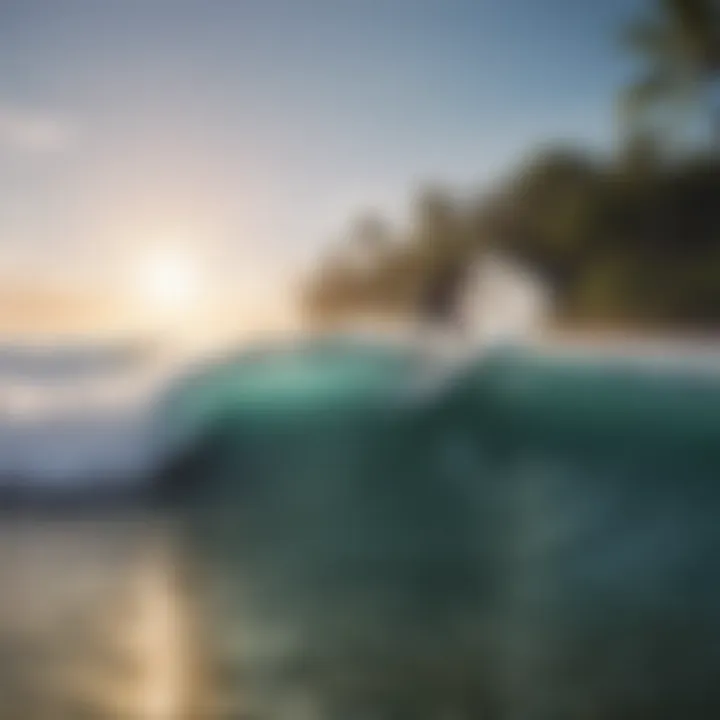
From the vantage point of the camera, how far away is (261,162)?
3.58ft

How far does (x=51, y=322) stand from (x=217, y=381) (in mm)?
186

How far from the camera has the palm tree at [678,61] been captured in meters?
1.06

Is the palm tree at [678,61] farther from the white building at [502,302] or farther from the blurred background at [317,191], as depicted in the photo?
the white building at [502,302]

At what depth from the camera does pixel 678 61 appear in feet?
3.50

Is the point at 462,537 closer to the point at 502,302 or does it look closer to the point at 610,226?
the point at 502,302

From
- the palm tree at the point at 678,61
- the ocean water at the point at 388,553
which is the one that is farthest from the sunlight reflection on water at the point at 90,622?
the palm tree at the point at 678,61

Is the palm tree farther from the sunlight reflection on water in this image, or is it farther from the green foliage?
the sunlight reflection on water

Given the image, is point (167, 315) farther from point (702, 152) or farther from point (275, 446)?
point (702, 152)

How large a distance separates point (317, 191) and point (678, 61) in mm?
414

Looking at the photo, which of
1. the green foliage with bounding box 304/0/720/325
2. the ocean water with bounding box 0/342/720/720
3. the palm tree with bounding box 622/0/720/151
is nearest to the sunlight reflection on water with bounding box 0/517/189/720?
the ocean water with bounding box 0/342/720/720

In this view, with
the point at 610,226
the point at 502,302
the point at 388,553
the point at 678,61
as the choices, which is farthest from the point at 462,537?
the point at 678,61

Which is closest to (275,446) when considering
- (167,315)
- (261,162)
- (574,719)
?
(167,315)

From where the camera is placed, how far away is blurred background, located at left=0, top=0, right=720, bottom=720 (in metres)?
1.06

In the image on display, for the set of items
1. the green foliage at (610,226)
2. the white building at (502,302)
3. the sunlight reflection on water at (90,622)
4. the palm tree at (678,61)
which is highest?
the palm tree at (678,61)
